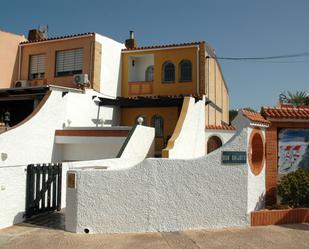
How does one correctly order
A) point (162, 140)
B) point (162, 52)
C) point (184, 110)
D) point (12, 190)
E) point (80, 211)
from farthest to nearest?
point (162, 52) < point (162, 140) < point (184, 110) < point (12, 190) < point (80, 211)

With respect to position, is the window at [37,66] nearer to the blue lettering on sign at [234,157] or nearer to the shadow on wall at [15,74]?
the shadow on wall at [15,74]

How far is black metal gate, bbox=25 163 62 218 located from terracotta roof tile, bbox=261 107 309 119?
23.1ft

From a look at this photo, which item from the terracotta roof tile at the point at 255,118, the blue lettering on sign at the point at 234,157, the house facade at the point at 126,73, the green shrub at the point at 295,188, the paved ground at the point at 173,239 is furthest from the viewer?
the house facade at the point at 126,73

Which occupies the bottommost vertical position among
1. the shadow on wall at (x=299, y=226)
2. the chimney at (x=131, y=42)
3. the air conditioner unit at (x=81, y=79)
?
the shadow on wall at (x=299, y=226)

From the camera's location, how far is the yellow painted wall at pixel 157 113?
60.8ft

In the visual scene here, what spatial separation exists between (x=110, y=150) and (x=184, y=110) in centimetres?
384

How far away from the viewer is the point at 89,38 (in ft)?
61.7

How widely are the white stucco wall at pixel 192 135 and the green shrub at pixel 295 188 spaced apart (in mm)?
3965

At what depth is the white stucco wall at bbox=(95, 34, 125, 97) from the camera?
63.4 feet

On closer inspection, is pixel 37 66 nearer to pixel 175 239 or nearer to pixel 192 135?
pixel 192 135

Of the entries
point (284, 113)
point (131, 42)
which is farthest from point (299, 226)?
point (131, 42)

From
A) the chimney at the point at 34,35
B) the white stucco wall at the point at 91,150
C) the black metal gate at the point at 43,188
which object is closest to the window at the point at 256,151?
the black metal gate at the point at 43,188

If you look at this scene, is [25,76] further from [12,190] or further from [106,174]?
[106,174]

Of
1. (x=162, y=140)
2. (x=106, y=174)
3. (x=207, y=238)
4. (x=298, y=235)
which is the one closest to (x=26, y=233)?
(x=106, y=174)
